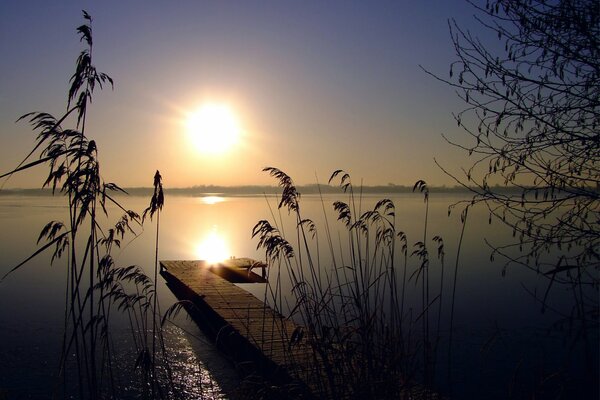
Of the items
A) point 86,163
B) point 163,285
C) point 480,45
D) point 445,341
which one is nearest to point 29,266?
point 163,285

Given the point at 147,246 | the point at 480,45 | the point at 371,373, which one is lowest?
the point at 147,246

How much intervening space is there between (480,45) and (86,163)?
3192mm

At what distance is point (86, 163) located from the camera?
345 centimetres

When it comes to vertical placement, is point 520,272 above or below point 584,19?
below

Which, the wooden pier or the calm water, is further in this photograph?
the calm water

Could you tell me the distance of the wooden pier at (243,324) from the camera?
4859mm

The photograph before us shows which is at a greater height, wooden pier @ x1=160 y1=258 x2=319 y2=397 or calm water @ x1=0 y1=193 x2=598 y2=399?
wooden pier @ x1=160 y1=258 x2=319 y2=397

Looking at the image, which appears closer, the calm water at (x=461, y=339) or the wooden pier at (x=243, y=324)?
the wooden pier at (x=243, y=324)

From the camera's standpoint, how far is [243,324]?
16.8ft

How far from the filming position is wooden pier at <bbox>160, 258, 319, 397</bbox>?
4859 mm

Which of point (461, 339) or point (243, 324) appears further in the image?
point (461, 339)

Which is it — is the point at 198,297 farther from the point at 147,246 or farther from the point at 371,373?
the point at 147,246

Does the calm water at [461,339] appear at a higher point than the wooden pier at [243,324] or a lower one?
lower

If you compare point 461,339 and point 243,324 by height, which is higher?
point 243,324
